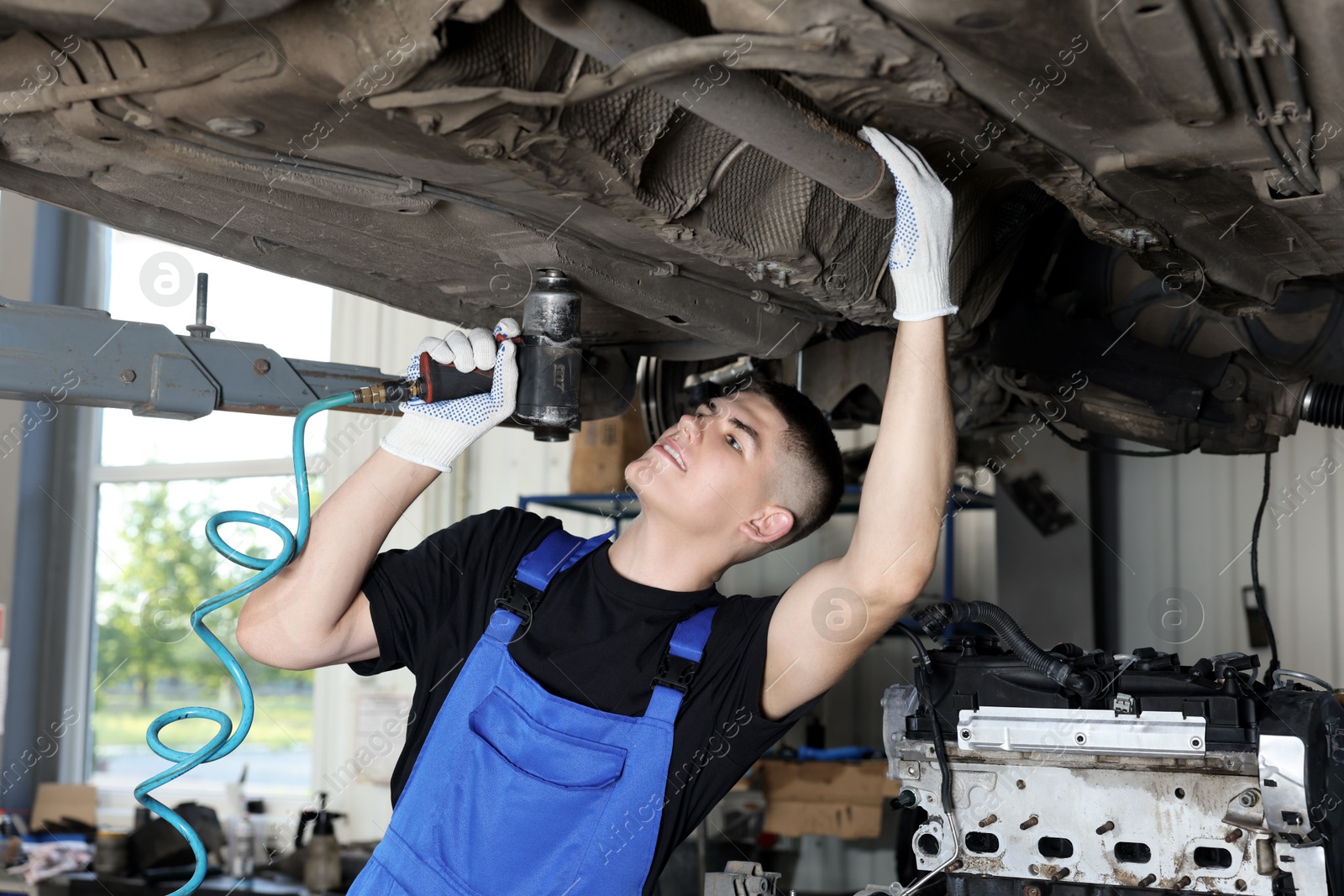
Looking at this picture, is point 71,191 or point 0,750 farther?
point 0,750

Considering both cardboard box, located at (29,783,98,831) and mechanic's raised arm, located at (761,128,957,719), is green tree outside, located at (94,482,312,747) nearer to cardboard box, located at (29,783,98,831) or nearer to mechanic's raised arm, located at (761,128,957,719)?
cardboard box, located at (29,783,98,831)

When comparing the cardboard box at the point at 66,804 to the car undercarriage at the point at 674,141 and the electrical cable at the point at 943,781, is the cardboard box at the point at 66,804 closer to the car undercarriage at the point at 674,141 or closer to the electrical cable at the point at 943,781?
the car undercarriage at the point at 674,141

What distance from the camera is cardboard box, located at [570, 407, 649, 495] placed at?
4.09 metres

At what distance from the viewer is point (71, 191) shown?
145 centimetres

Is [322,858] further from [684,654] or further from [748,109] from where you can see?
[748,109]

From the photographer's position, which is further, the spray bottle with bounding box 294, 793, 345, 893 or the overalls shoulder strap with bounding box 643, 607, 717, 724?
the spray bottle with bounding box 294, 793, 345, 893

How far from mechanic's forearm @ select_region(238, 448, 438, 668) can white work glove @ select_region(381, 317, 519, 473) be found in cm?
3

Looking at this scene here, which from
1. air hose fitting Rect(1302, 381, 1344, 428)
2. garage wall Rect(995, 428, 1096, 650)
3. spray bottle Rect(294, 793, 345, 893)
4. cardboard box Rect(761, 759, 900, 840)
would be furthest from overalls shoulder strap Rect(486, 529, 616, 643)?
spray bottle Rect(294, 793, 345, 893)

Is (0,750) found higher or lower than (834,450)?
lower

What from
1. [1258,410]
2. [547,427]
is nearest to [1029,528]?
[1258,410]

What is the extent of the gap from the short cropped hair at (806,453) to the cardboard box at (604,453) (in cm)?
239

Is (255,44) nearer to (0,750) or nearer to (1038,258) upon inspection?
(1038,258)

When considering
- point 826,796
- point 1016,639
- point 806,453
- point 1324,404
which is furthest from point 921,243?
point 826,796

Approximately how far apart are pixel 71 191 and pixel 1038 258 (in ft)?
6.01
